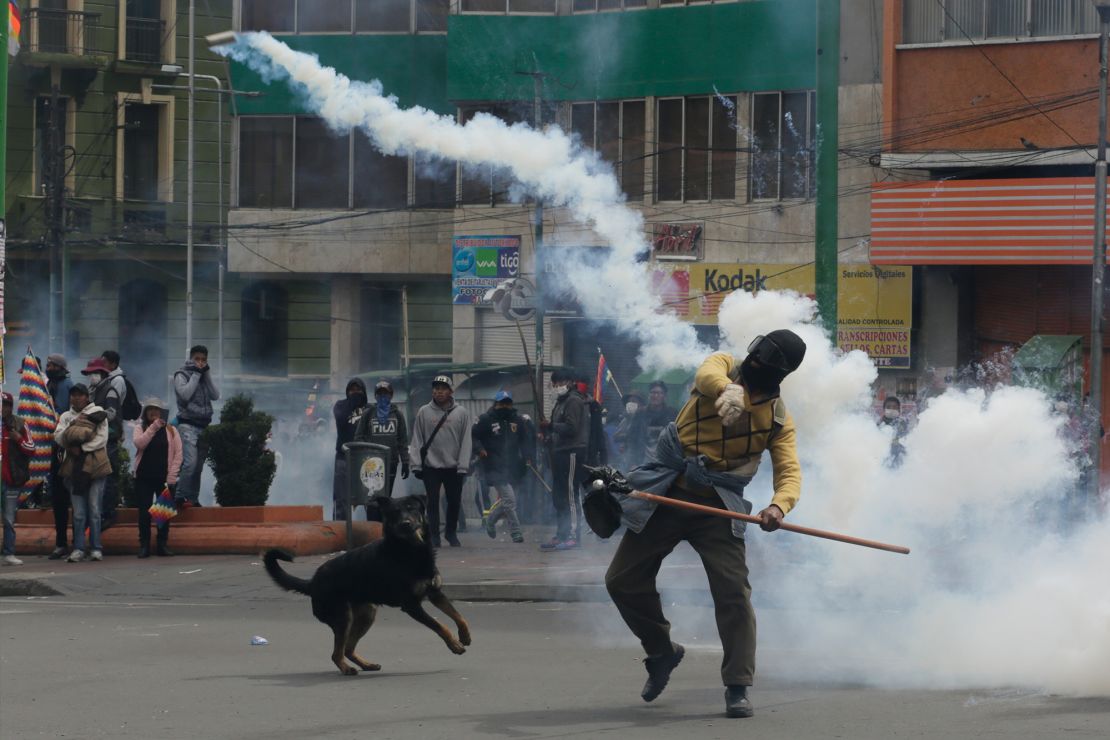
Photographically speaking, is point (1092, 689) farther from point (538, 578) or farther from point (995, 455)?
point (538, 578)

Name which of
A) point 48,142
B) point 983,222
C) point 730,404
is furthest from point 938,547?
point 48,142

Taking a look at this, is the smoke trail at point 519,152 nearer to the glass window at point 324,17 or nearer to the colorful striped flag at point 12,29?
the colorful striped flag at point 12,29

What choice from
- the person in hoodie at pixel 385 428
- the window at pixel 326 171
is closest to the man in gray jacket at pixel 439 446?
the person in hoodie at pixel 385 428

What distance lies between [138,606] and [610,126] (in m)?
17.4

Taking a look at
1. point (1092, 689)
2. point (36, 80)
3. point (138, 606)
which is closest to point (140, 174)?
point (36, 80)

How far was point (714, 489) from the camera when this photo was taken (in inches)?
286

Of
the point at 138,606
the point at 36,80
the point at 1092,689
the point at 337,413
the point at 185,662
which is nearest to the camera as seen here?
the point at 1092,689

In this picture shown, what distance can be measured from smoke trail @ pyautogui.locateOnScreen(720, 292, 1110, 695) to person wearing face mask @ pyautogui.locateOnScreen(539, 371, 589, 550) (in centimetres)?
473

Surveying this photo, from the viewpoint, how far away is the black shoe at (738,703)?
691cm

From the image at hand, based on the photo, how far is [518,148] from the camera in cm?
1694

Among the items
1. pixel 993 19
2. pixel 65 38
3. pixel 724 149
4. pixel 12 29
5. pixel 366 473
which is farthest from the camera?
pixel 65 38

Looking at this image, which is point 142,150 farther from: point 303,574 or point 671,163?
point 303,574

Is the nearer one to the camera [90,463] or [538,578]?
[538,578]

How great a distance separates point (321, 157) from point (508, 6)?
212 inches
